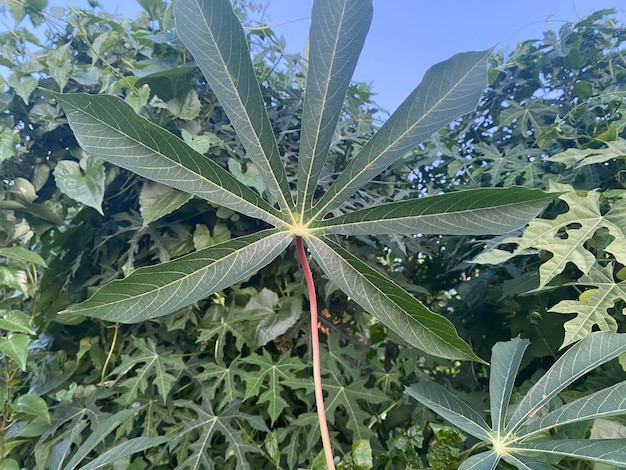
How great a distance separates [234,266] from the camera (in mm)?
409

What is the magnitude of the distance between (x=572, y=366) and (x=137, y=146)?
19.1 inches

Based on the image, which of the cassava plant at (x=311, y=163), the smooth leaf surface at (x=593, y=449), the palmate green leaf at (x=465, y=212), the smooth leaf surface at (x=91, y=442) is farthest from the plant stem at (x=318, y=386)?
the smooth leaf surface at (x=91, y=442)

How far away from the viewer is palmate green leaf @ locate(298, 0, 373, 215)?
0.40m

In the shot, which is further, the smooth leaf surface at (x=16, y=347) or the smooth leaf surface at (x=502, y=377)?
the smooth leaf surface at (x=16, y=347)

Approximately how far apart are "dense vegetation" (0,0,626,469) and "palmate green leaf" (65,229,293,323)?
234 millimetres

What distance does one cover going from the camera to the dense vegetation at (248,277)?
60 cm

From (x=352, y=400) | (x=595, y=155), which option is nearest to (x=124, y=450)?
(x=352, y=400)

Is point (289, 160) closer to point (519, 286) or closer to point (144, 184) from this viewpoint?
point (144, 184)

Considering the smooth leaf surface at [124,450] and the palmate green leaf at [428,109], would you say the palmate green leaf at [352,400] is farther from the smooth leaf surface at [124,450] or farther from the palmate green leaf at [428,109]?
the palmate green leaf at [428,109]

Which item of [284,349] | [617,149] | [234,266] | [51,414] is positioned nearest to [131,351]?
[51,414]

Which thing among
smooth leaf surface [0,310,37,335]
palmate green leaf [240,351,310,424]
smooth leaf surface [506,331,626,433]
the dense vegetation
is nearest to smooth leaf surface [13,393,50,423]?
the dense vegetation

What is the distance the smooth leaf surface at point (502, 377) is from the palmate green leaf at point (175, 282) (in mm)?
288

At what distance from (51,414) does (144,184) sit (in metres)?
0.42

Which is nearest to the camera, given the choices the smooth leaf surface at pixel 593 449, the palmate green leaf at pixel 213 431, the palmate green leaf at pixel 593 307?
the smooth leaf surface at pixel 593 449
